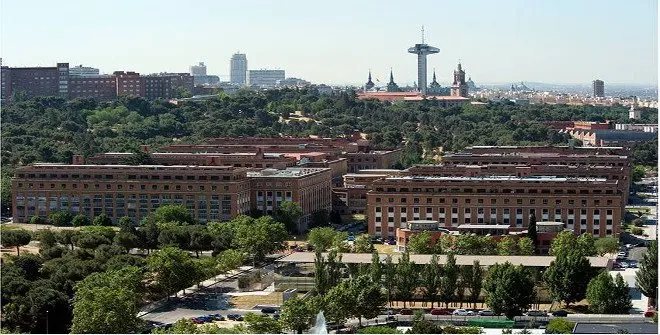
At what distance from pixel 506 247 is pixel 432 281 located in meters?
3.32

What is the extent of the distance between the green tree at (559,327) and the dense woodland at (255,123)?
19.7 metres

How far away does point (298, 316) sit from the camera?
16.6 m

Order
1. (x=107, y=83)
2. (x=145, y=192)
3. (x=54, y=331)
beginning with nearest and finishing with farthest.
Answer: (x=54, y=331)
(x=145, y=192)
(x=107, y=83)

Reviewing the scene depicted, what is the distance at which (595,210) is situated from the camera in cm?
2548

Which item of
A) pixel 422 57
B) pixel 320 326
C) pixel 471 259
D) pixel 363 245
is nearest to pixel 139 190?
pixel 363 245

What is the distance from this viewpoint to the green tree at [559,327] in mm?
16672

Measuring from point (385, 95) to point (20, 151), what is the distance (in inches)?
1351

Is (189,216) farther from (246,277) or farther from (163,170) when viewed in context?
(246,277)

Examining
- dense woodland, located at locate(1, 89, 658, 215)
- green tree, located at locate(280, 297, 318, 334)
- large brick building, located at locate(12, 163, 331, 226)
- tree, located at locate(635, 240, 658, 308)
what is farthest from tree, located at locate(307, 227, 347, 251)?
dense woodland, located at locate(1, 89, 658, 215)

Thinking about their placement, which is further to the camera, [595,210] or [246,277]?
[595,210]

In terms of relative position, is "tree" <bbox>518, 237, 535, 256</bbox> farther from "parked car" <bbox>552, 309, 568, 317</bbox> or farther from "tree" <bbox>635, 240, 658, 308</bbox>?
"tree" <bbox>635, 240, 658, 308</bbox>

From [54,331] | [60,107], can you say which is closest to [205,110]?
[60,107]

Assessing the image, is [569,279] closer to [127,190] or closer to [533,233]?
[533,233]

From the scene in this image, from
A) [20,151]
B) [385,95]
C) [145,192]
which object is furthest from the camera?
[385,95]
